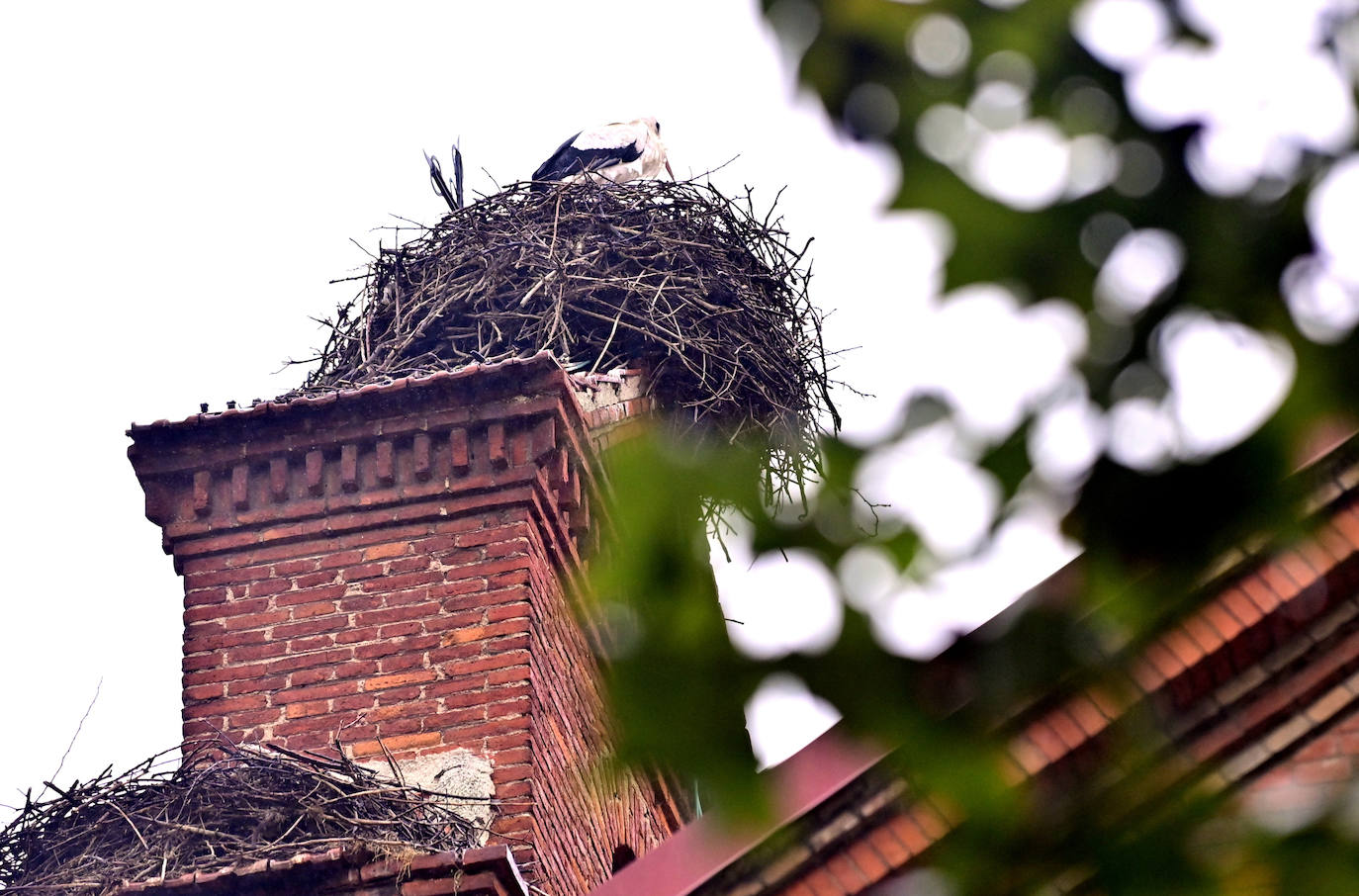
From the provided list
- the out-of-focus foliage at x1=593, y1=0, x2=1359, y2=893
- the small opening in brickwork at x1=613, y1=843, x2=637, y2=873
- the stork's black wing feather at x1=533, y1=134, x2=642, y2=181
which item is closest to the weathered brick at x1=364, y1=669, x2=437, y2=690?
the small opening in brickwork at x1=613, y1=843, x2=637, y2=873

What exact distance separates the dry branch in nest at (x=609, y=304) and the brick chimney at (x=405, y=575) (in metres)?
1.12

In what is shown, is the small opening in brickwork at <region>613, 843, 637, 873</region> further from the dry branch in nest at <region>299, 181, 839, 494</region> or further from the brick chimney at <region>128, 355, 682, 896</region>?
the dry branch in nest at <region>299, 181, 839, 494</region>

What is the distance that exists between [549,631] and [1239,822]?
5.72 meters

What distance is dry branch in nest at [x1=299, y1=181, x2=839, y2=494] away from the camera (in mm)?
8914

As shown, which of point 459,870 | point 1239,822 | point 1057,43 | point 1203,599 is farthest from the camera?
point 459,870

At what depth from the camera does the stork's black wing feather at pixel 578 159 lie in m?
11.1

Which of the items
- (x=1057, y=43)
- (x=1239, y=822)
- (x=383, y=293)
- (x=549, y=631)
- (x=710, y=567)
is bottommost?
(x=1239, y=822)

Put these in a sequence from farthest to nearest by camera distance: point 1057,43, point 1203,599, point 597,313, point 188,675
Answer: point 597,313, point 188,675, point 1203,599, point 1057,43

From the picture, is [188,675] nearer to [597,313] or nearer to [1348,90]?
[597,313]

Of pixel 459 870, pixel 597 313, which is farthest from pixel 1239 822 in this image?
pixel 597 313

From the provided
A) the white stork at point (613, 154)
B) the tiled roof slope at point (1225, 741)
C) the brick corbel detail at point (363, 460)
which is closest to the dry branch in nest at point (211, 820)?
the brick corbel detail at point (363, 460)

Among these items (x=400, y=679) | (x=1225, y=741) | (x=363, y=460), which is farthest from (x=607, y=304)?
(x=1225, y=741)

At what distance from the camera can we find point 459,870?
543 centimetres

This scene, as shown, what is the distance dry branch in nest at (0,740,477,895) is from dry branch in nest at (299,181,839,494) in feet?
8.53
